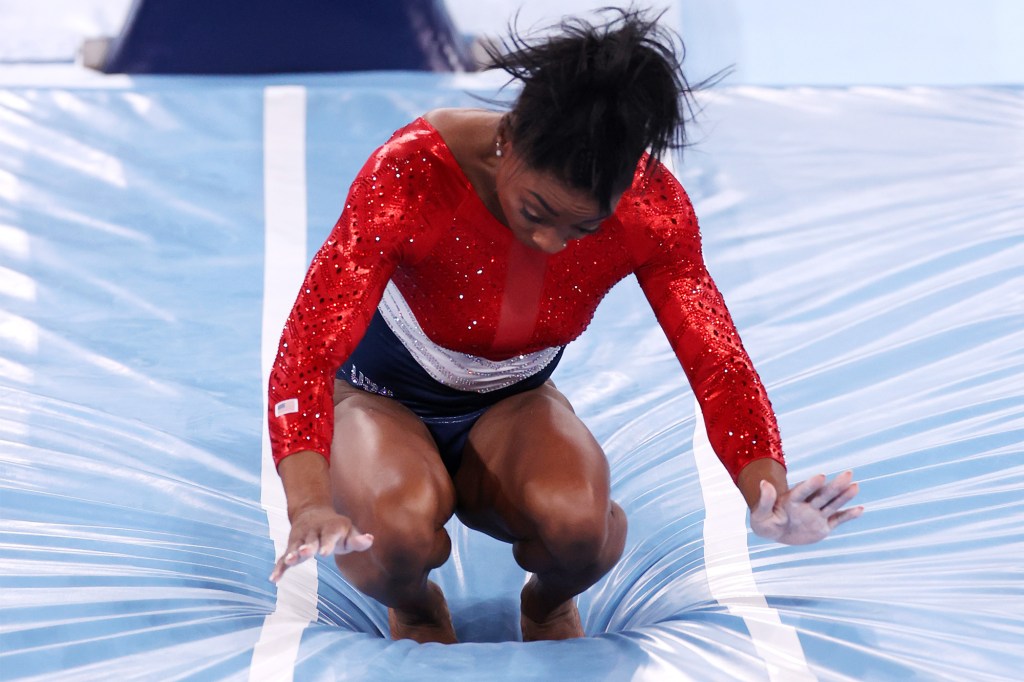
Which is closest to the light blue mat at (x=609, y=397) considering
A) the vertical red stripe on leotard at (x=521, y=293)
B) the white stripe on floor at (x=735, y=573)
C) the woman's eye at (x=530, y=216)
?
the white stripe on floor at (x=735, y=573)

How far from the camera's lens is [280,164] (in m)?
2.41

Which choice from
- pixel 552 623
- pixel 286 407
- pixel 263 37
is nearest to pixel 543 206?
pixel 286 407

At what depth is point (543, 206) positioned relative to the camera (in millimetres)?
1259

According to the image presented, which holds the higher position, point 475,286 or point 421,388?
point 475,286

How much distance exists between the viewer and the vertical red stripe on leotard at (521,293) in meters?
1.45

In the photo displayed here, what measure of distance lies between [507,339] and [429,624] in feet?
1.23

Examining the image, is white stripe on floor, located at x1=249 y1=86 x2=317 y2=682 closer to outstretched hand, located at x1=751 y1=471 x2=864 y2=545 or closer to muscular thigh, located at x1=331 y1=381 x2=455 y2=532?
muscular thigh, located at x1=331 y1=381 x2=455 y2=532

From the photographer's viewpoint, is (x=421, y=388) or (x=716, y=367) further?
(x=421, y=388)

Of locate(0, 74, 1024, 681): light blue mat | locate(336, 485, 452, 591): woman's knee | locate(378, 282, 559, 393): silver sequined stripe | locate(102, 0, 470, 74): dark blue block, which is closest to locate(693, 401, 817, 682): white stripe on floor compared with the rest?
locate(0, 74, 1024, 681): light blue mat

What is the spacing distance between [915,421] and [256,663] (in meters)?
1.02

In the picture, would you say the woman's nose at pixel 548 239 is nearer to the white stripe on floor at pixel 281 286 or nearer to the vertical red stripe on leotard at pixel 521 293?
the vertical red stripe on leotard at pixel 521 293

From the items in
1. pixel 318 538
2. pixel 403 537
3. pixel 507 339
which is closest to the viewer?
pixel 318 538

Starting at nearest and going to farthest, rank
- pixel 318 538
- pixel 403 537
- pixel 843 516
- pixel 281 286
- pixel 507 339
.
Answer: pixel 318 538 < pixel 843 516 < pixel 403 537 < pixel 507 339 < pixel 281 286

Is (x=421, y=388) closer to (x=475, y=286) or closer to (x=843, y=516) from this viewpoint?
(x=475, y=286)
